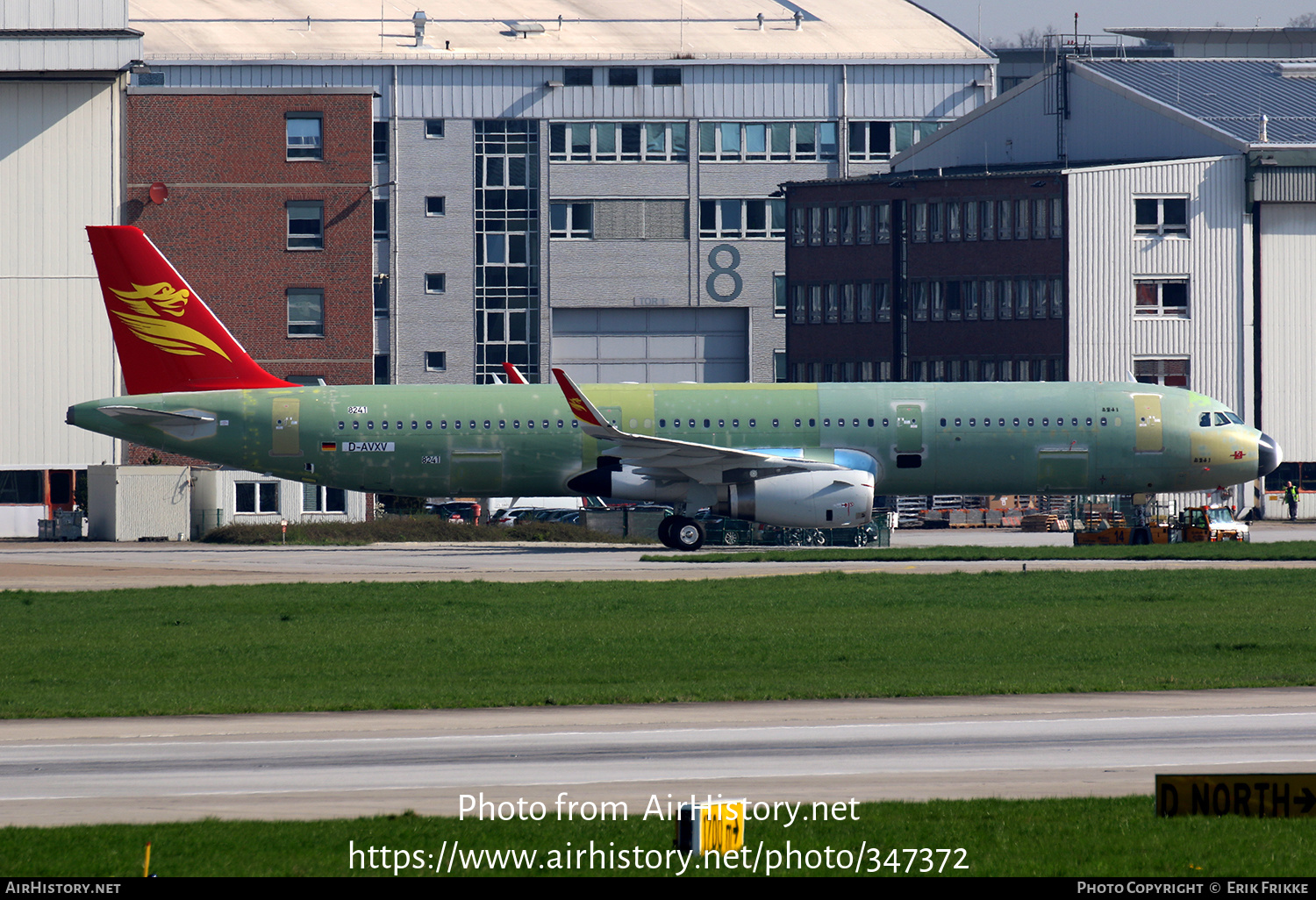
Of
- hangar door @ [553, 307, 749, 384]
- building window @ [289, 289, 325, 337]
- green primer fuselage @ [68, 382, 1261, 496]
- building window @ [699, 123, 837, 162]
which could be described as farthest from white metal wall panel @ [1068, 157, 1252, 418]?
building window @ [289, 289, 325, 337]

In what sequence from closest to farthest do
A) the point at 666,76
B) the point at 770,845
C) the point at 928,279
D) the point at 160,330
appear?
the point at 770,845
the point at 160,330
the point at 928,279
the point at 666,76

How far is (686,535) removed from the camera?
1971 inches

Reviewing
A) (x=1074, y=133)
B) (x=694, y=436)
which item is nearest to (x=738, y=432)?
(x=694, y=436)

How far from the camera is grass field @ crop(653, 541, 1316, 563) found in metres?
43.8

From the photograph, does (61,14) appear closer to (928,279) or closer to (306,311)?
(306,311)

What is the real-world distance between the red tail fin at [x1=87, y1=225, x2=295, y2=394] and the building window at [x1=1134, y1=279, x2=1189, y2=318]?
162 ft

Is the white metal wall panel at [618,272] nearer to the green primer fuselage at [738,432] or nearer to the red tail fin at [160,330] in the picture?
the red tail fin at [160,330]

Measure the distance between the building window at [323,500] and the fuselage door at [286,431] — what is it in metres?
20.3

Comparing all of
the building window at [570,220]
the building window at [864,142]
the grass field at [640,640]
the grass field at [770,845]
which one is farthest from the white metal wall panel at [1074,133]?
the grass field at [770,845]

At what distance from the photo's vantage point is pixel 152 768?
53.7ft

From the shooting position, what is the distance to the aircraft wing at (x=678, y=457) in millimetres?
46781

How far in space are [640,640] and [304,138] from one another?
5223cm
